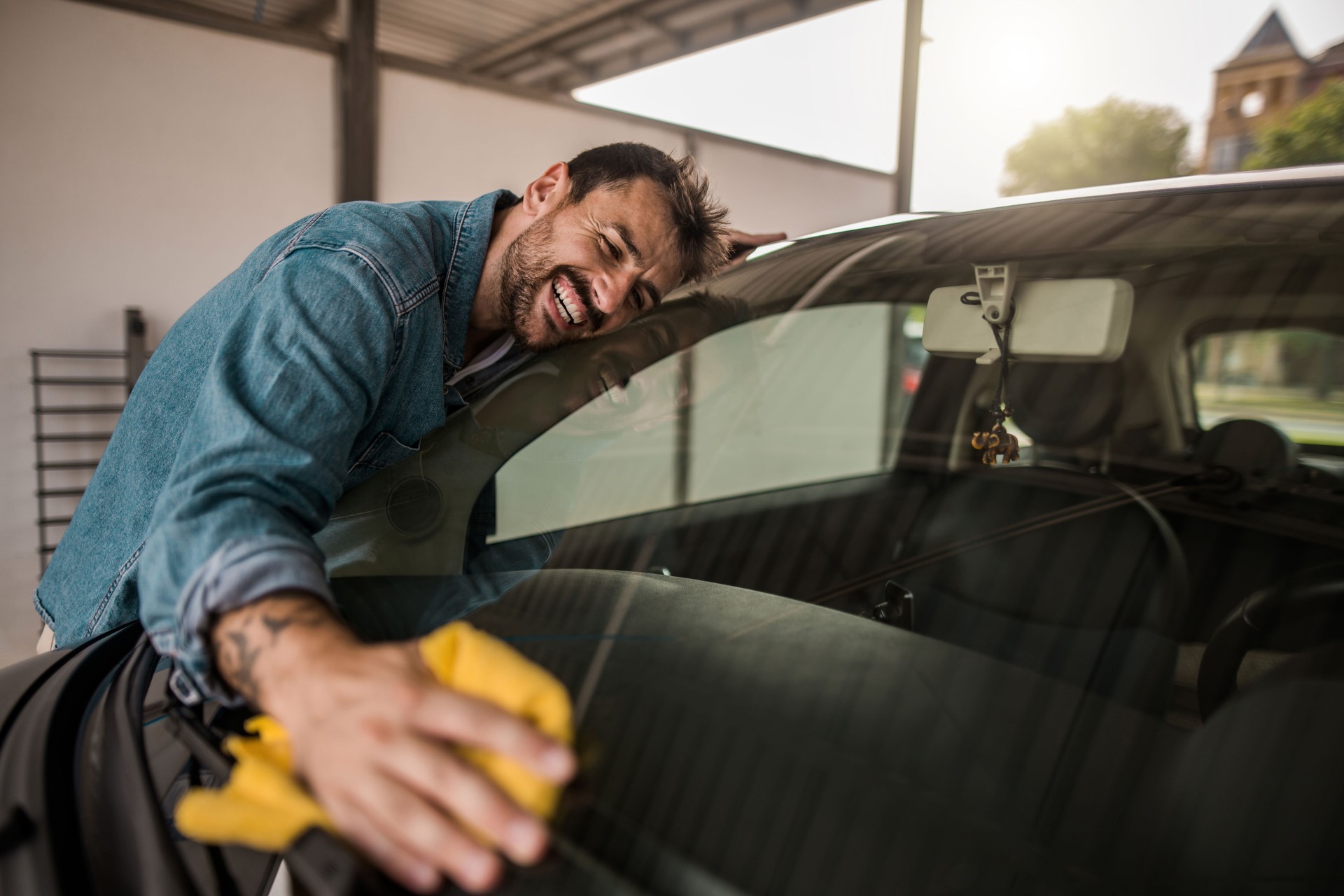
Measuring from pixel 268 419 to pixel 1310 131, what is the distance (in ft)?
7.78

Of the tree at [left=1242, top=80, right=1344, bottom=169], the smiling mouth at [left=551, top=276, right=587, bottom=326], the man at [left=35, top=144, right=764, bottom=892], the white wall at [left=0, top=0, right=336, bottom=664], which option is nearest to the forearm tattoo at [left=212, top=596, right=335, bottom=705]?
the man at [left=35, top=144, right=764, bottom=892]

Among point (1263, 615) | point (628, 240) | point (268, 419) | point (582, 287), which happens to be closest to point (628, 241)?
point (628, 240)

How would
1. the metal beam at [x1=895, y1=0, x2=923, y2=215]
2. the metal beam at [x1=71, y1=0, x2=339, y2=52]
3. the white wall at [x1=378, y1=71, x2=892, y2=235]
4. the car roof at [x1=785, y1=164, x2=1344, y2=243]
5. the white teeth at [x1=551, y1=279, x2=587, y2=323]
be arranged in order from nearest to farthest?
the car roof at [x1=785, y1=164, x2=1344, y2=243], the white teeth at [x1=551, y1=279, x2=587, y2=323], the metal beam at [x1=71, y1=0, x2=339, y2=52], the white wall at [x1=378, y1=71, x2=892, y2=235], the metal beam at [x1=895, y1=0, x2=923, y2=215]

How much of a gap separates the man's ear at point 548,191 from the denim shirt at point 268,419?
7cm

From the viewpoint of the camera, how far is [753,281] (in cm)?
143

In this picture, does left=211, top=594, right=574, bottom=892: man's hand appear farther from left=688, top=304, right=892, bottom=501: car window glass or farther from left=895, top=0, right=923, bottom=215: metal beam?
left=895, top=0, right=923, bottom=215: metal beam

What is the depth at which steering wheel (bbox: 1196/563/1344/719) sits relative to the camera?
1182 mm

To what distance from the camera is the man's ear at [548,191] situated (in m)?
1.37

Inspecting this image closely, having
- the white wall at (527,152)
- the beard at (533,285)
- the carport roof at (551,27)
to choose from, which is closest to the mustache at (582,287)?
the beard at (533,285)

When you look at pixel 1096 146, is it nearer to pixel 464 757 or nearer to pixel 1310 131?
pixel 1310 131

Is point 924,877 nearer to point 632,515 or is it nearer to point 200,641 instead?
point 200,641

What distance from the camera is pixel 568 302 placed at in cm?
128

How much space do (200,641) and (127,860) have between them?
19 cm

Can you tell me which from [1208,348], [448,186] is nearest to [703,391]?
[1208,348]
